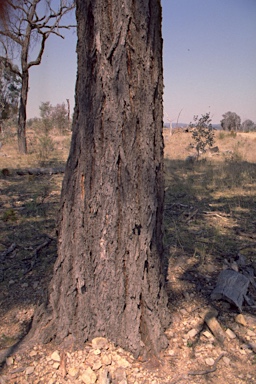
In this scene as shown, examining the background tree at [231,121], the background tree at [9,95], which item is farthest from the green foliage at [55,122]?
the background tree at [231,121]

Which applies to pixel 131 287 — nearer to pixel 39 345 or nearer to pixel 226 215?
pixel 39 345

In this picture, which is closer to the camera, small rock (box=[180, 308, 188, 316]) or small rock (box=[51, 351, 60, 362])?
small rock (box=[51, 351, 60, 362])

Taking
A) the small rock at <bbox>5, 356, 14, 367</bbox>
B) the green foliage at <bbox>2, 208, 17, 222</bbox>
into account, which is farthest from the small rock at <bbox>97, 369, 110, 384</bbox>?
the green foliage at <bbox>2, 208, 17, 222</bbox>

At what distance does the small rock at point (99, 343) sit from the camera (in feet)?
6.57

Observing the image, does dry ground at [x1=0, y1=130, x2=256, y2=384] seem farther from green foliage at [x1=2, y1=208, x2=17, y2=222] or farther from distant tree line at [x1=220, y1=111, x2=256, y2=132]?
distant tree line at [x1=220, y1=111, x2=256, y2=132]

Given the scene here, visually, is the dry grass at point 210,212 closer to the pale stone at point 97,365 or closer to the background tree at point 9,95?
the pale stone at point 97,365

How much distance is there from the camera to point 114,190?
189 cm

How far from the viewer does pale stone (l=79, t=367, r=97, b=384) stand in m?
1.83

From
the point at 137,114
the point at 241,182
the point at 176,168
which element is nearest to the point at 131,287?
the point at 137,114

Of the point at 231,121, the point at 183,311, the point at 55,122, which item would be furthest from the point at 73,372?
the point at 231,121

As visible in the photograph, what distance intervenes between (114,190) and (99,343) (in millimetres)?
905

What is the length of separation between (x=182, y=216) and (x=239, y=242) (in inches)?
46.1

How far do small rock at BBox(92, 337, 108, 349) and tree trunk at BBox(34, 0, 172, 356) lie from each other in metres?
0.03

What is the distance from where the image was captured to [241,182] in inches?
298
